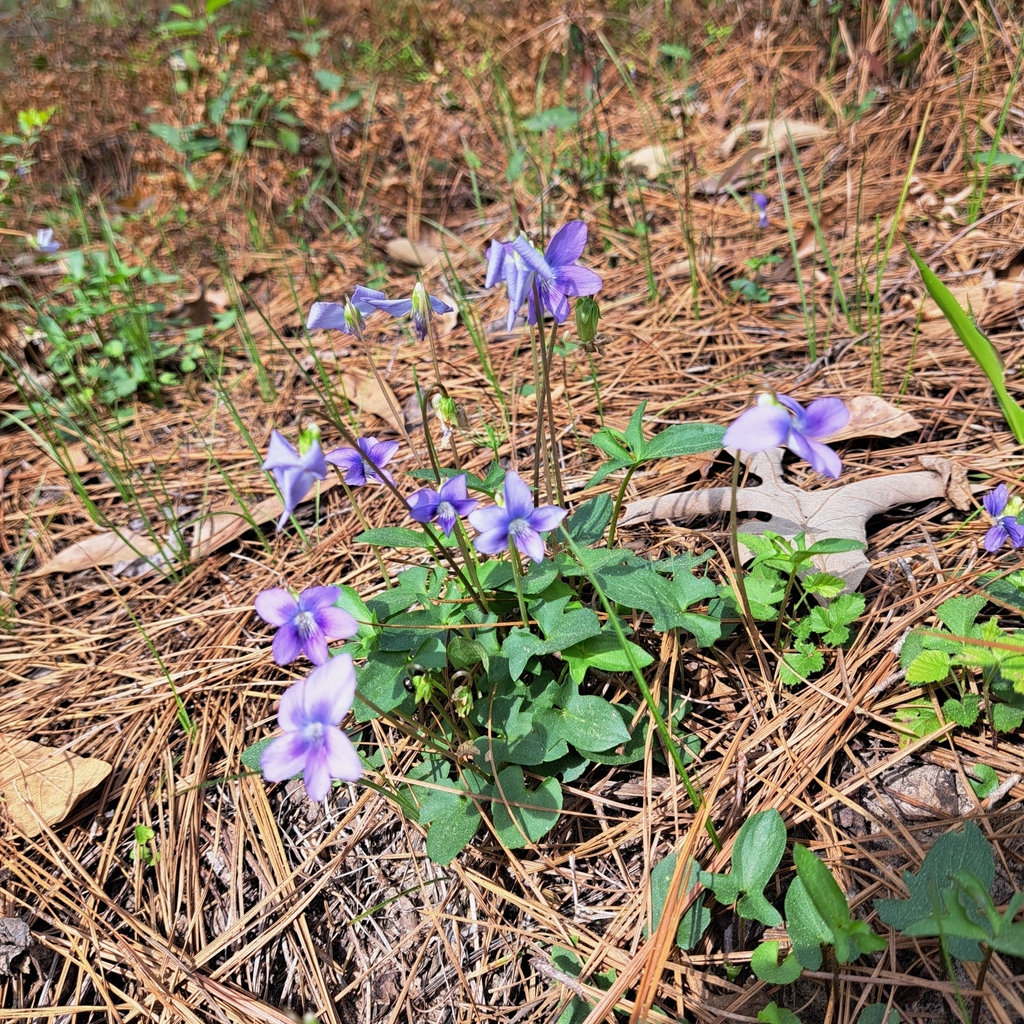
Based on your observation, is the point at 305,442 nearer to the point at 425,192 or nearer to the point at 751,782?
the point at 751,782

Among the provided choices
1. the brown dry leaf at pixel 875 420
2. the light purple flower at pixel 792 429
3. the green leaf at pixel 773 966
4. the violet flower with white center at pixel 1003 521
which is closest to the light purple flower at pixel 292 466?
the light purple flower at pixel 792 429

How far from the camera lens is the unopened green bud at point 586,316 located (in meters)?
1.59

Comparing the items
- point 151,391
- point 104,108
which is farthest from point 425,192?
point 104,108

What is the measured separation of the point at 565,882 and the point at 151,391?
2.80 m

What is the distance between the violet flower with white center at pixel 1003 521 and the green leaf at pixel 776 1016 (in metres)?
1.01

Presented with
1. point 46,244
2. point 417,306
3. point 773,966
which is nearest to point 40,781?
point 417,306

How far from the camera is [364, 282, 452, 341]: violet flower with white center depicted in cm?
160

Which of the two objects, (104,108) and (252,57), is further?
(104,108)

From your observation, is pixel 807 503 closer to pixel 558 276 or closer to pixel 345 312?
pixel 558 276

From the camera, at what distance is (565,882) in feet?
4.92

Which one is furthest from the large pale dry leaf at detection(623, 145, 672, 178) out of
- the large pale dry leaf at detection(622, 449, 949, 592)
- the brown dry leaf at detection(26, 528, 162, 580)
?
the brown dry leaf at detection(26, 528, 162, 580)

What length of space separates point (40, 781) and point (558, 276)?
1714mm

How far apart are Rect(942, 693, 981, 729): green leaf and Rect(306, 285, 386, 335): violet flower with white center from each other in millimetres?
1391

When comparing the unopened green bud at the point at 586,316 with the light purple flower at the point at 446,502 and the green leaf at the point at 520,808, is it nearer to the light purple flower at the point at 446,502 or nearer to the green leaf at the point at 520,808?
the light purple flower at the point at 446,502
